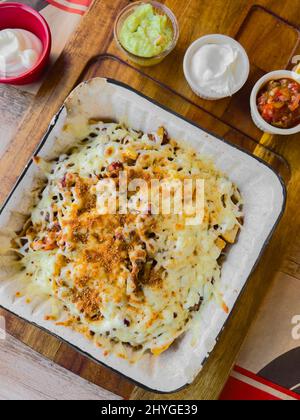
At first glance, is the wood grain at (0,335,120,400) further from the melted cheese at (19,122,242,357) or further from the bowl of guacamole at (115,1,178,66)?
the bowl of guacamole at (115,1,178,66)

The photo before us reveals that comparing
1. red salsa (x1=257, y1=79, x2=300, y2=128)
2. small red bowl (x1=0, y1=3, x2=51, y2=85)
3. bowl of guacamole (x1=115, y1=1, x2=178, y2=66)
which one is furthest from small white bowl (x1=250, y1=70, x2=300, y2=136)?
small red bowl (x1=0, y1=3, x2=51, y2=85)

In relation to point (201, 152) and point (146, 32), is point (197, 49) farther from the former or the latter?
point (201, 152)

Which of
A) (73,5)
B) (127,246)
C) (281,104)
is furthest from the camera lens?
(73,5)

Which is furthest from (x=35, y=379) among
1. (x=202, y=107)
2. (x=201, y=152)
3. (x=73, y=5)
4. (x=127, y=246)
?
(x=73, y=5)

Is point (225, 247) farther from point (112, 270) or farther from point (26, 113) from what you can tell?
point (26, 113)

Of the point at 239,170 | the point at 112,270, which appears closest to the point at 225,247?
the point at 239,170
